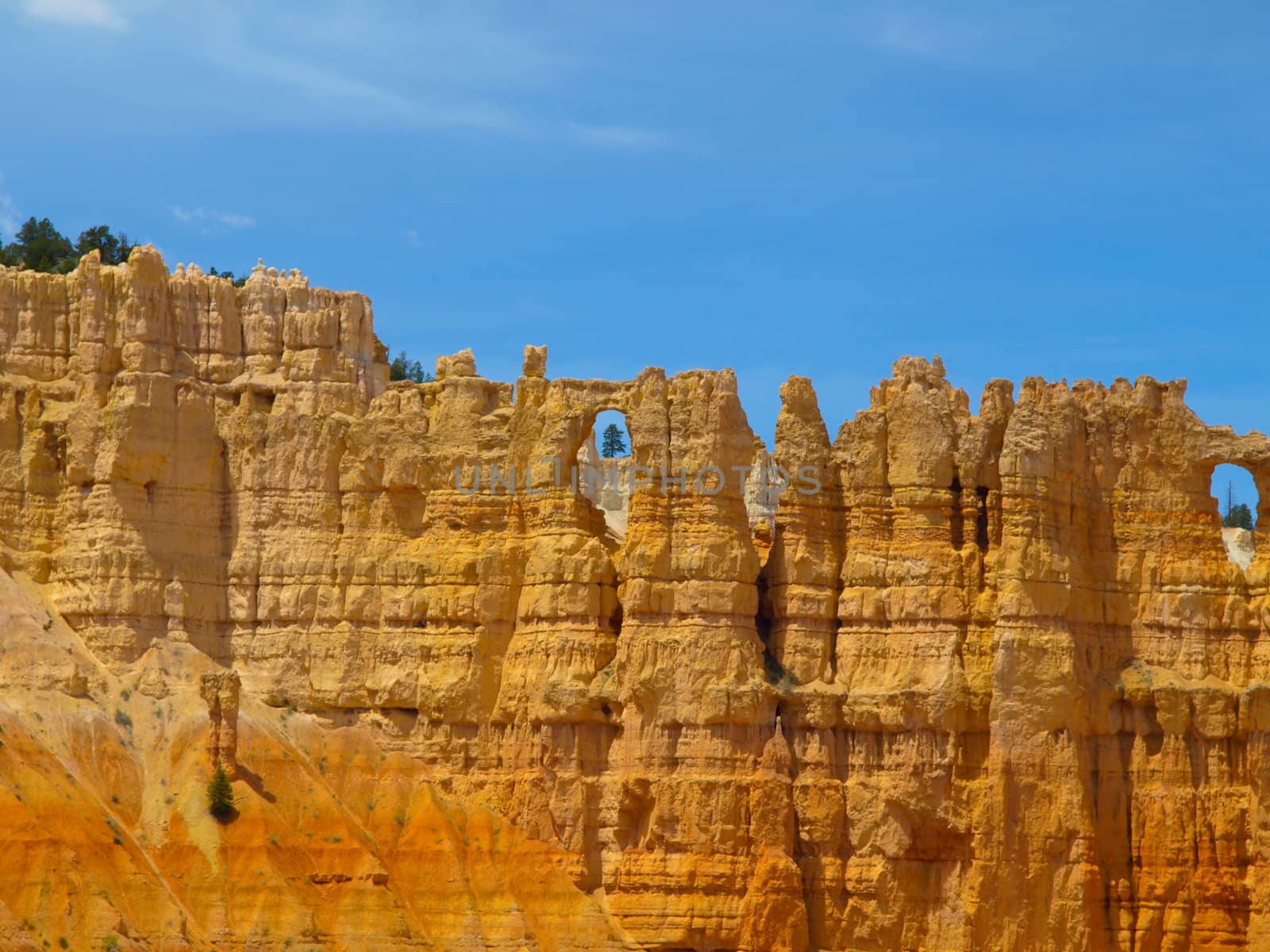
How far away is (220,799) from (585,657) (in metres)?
11.2

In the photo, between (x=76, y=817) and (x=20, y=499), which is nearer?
(x=76, y=817)

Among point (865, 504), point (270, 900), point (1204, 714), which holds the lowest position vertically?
point (270, 900)

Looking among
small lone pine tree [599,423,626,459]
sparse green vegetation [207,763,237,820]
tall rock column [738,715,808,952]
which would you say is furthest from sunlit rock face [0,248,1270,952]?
small lone pine tree [599,423,626,459]

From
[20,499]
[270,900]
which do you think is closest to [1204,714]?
[270,900]

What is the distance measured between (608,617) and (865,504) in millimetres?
→ 8214

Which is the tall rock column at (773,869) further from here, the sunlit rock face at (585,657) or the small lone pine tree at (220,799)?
the small lone pine tree at (220,799)

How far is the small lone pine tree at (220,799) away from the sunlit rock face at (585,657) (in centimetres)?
33

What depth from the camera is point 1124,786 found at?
84.0 metres

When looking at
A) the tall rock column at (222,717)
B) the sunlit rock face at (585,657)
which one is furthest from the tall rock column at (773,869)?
the tall rock column at (222,717)

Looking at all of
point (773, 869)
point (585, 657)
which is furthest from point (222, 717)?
point (773, 869)

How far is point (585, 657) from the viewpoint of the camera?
85.6 metres

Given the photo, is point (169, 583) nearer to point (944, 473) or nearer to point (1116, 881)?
point (944, 473)

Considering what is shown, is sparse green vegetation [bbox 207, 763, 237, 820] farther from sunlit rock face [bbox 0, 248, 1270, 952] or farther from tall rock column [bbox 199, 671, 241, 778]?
tall rock column [bbox 199, 671, 241, 778]

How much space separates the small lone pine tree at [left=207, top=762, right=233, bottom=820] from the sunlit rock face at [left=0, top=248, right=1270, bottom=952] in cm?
33
